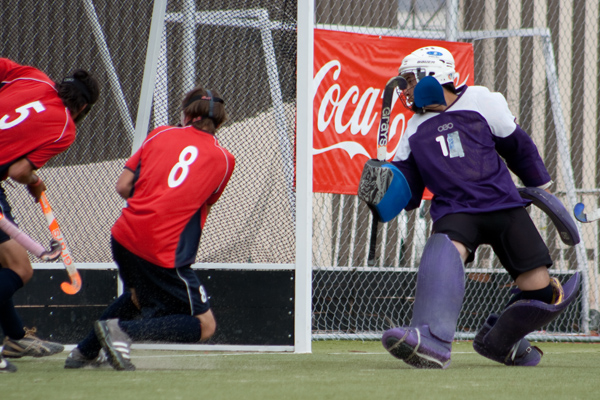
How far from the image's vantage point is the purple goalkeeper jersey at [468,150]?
3320 mm

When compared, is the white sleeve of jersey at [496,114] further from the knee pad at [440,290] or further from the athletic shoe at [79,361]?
the athletic shoe at [79,361]

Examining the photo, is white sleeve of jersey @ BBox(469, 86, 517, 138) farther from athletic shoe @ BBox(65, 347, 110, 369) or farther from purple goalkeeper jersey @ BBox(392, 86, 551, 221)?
athletic shoe @ BBox(65, 347, 110, 369)

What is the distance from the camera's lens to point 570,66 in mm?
8219

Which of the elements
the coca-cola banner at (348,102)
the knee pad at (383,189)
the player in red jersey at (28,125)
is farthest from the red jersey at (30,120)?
the coca-cola banner at (348,102)

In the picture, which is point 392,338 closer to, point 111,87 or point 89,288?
point 89,288

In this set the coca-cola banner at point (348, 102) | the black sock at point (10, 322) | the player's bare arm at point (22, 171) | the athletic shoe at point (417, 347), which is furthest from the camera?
the coca-cola banner at point (348, 102)

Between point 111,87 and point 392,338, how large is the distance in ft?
8.88

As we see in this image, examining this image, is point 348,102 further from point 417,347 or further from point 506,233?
point 417,347

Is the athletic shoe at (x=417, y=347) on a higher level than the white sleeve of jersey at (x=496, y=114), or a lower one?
lower

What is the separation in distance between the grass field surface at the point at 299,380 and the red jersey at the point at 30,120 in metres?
0.83

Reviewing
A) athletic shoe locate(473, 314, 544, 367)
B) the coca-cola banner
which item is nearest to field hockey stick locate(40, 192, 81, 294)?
athletic shoe locate(473, 314, 544, 367)

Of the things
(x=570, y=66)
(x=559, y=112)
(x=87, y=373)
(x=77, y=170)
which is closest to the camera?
(x=87, y=373)

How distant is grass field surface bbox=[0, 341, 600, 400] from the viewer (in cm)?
218

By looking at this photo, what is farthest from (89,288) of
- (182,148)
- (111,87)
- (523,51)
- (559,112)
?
(523,51)
